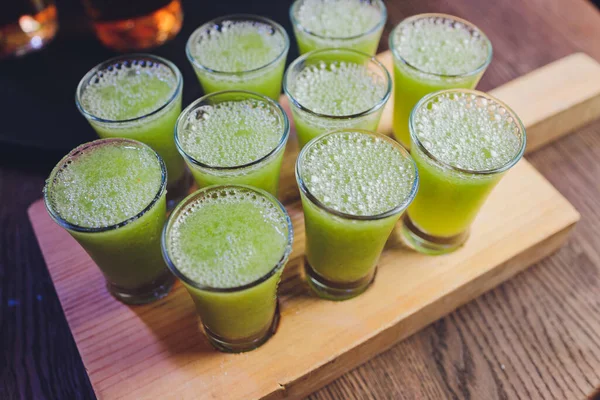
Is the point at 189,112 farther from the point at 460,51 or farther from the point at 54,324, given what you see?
the point at 460,51

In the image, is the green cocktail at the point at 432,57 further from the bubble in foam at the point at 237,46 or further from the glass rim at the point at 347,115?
the bubble in foam at the point at 237,46

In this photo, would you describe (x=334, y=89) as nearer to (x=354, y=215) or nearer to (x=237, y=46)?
(x=237, y=46)

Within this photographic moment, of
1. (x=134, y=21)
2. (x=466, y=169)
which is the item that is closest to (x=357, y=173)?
(x=466, y=169)

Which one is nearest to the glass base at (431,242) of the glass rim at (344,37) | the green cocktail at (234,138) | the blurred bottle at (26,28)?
the green cocktail at (234,138)

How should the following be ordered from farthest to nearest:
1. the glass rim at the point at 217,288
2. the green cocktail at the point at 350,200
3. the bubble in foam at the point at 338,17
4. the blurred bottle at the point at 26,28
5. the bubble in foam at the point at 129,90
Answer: the blurred bottle at the point at 26,28 → the bubble in foam at the point at 338,17 → the bubble in foam at the point at 129,90 → the green cocktail at the point at 350,200 → the glass rim at the point at 217,288

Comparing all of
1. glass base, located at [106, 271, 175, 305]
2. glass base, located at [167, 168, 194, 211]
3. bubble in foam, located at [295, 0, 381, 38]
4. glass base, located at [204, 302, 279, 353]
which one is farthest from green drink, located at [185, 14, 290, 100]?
glass base, located at [204, 302, 279, 353]

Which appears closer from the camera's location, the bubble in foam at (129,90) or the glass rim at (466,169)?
the glass rim at (466,169)
